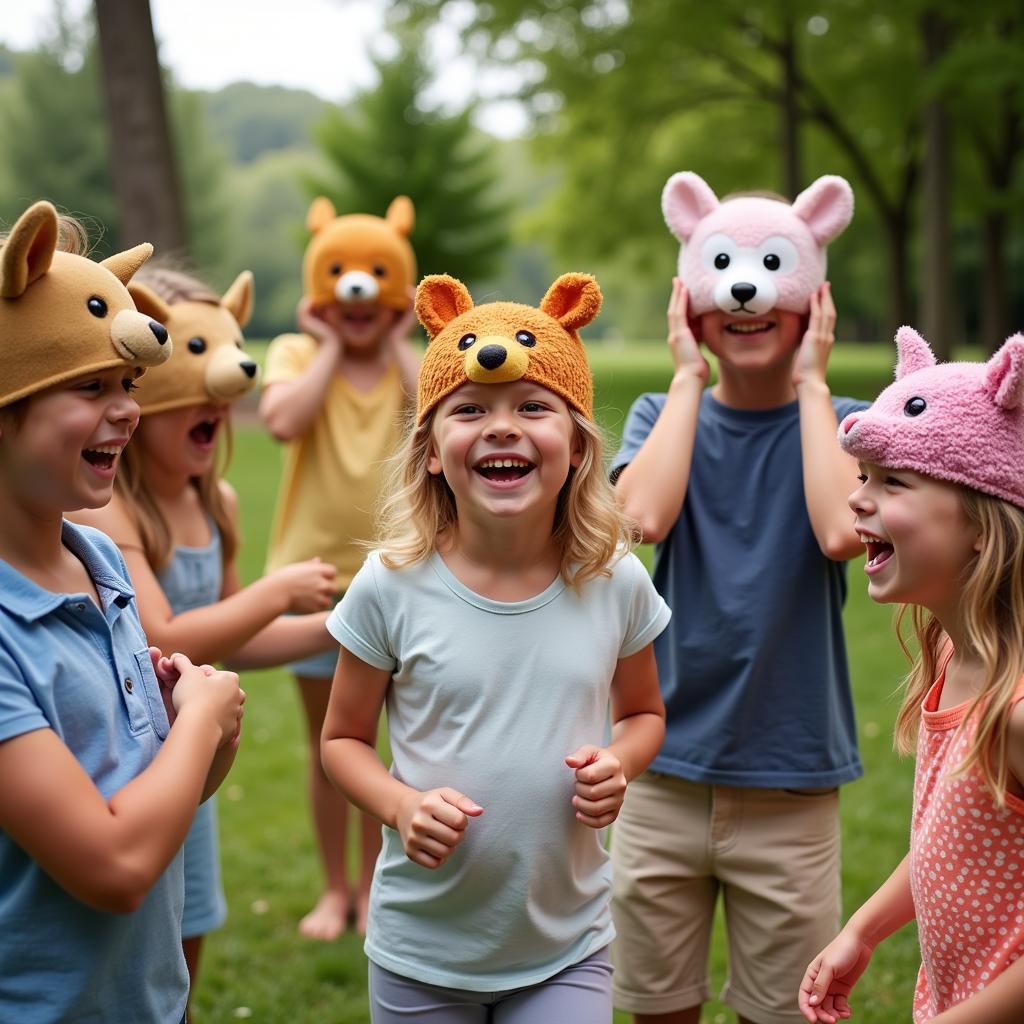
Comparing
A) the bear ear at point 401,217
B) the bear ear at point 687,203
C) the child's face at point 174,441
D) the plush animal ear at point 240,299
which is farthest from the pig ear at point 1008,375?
the bear ear at point 401,217

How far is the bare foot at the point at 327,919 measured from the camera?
4352mm

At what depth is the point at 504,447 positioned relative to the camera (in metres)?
2.39

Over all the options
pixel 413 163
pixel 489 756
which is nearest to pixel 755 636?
pixel 489 756

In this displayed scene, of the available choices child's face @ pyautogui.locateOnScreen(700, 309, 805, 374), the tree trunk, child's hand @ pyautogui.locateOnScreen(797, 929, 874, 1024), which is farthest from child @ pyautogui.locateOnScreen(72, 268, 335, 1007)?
the tree trunk

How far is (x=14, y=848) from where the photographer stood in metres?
1.91

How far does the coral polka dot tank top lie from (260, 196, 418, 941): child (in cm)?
234

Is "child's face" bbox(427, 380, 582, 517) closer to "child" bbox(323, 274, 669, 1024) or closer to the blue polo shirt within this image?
"child" bbox(323, 274, 669, 1024)

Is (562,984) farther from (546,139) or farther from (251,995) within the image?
(546,139)

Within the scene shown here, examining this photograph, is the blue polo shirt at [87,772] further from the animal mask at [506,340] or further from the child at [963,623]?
the child at [963,623]

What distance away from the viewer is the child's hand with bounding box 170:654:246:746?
6.83 feet

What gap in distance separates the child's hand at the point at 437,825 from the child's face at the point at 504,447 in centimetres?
55

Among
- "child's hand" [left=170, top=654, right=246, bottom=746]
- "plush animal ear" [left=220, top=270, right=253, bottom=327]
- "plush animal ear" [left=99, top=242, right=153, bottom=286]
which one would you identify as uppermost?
"plush animal ear" [left=99, top=242, right=153, bottom=286]

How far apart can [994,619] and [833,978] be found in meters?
0.74

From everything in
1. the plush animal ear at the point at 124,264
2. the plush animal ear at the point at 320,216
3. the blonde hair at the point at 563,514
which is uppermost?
the plush animal ear at the point at 124,264
